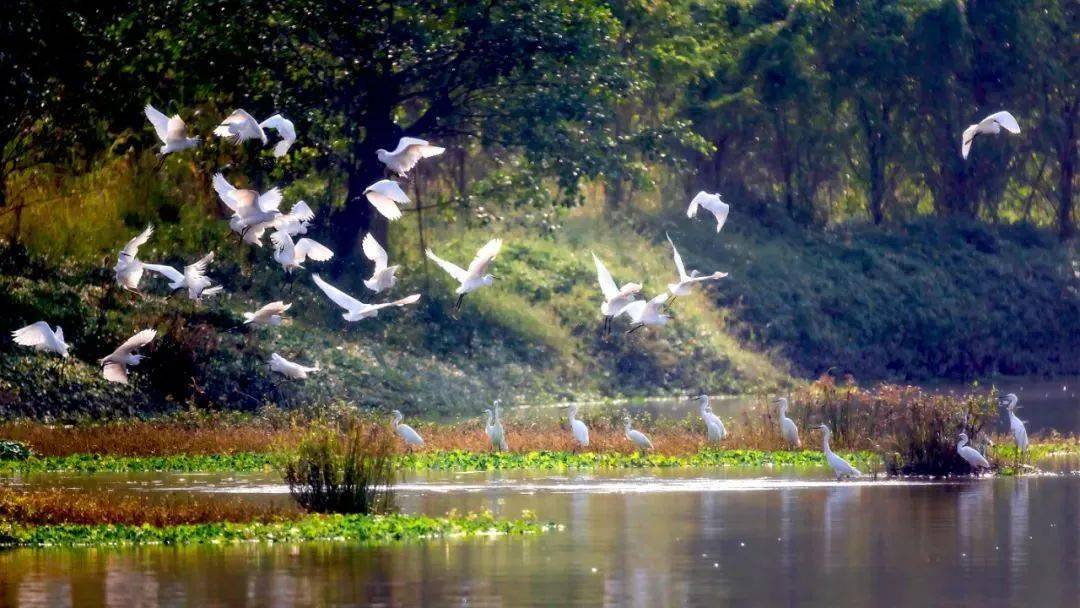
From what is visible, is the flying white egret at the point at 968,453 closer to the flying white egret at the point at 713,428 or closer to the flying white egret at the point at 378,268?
the flying white egret at the point at 713,428

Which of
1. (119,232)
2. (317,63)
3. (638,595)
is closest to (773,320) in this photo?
(317,63)

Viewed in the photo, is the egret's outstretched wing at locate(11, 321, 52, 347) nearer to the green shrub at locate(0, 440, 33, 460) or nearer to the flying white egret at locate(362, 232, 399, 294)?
the green shrub at locate(0, 440, 33, 460)

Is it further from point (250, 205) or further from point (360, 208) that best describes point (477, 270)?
point (360, 208)

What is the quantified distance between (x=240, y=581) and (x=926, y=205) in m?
61.5

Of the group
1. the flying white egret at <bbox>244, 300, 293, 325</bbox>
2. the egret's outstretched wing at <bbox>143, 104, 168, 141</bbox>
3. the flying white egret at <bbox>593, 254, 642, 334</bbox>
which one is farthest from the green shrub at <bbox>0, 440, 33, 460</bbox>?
the flying white egret at <bbox>593, 254, 642, 334</bbox>

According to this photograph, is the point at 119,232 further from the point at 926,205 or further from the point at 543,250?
the point at 926,205

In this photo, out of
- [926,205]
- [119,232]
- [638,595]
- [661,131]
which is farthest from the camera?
[926,205]

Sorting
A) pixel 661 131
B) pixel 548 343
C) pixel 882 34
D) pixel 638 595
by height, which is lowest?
pixel 638 595

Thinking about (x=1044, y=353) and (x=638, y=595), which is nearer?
(x=638, y=595)

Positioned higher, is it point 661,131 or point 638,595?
point 661,131

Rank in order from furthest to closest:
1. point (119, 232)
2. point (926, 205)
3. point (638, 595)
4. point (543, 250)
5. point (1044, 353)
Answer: point (926, 205)
point (1044, 353)
point (543, 250)
point (119, 232)
point (638, 595)

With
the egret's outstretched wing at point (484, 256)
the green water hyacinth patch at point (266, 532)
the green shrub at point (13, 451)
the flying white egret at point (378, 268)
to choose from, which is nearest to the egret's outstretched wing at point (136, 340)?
the green shrub at point (13, 451)

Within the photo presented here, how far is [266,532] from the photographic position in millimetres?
21531

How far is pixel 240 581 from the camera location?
61.5 feet
